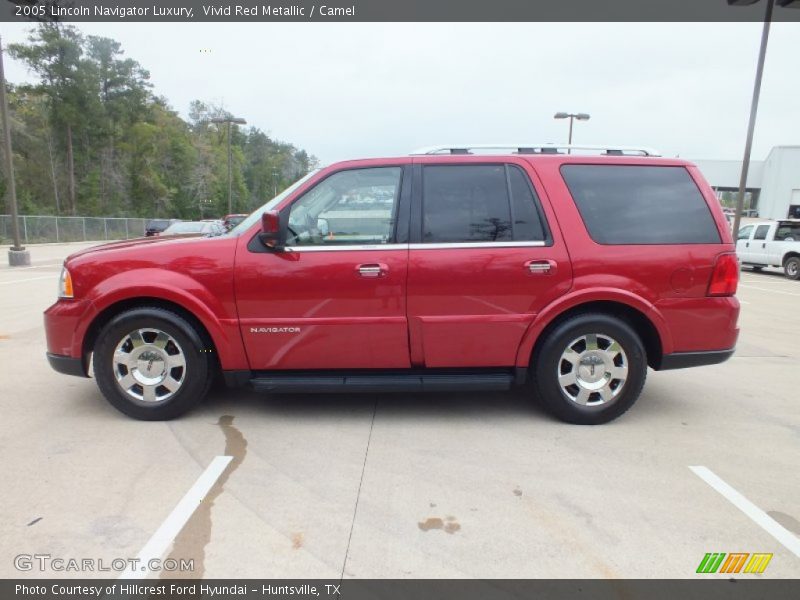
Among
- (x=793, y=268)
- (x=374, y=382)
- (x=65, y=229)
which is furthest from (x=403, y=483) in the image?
(x=65, y=229)

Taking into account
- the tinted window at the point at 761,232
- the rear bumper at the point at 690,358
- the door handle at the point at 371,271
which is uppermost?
the tinted window at the point at 761,232

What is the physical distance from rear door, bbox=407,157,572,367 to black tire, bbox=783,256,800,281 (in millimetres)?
17196

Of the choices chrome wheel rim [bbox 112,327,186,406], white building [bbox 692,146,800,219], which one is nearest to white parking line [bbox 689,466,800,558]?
chrome wheel rim [bbox 112,327,186,406]

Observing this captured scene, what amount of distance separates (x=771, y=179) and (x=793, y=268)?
3875cm

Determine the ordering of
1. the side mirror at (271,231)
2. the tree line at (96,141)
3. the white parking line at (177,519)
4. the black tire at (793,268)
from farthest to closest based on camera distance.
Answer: the tree line at (96,141)
the black tire at (793,268)
the side mirror at (271,231)
the white parking line at (177,519)

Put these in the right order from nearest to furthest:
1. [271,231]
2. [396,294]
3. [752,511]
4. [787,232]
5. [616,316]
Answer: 1. [752,511]
2. [271,231]
3. [396,294]
4. [616,316]
5. [787,232]

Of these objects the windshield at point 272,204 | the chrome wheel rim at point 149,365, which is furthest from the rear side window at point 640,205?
the chrome wheel rim at point 149,365

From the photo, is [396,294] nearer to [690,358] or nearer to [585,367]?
[585,367]

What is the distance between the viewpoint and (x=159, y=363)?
378 cm

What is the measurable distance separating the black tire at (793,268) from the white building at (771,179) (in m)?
31.6

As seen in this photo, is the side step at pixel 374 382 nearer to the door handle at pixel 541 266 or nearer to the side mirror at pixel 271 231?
the door handle at pixel 541 266

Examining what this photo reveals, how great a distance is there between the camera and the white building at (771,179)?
45.0 metres
